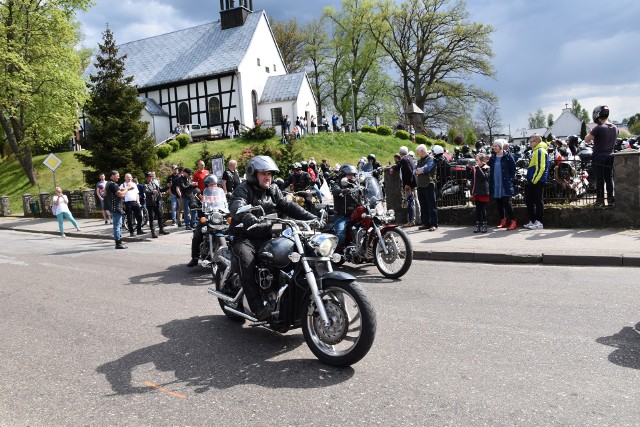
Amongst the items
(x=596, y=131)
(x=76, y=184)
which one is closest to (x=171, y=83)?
(x=76, y=184)

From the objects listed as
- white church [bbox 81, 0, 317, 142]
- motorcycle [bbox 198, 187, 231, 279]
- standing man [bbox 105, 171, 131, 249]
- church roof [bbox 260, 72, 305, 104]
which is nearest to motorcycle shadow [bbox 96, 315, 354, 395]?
motorcycle [bbox 198, 187, 231, 279]

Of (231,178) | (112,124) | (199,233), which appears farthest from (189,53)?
(199,233)

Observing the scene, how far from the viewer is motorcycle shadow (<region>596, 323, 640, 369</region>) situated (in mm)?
4007

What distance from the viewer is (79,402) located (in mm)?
3779

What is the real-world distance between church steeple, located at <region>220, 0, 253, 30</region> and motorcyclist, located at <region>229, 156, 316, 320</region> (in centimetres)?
4856

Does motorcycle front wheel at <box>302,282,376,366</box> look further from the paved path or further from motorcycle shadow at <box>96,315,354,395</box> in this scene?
the paved path

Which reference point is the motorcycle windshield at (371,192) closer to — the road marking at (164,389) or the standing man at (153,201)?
the road marking at (164,389)

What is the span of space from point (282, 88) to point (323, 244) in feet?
146

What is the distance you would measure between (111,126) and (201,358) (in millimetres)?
24923

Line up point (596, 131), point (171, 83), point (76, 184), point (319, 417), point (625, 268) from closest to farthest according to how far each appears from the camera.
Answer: point (319, 417)
point (625, 268)
point (596, 131)
point (76, 184)
point (171, 83)

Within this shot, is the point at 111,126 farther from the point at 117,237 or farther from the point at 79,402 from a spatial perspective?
the point at 79,402

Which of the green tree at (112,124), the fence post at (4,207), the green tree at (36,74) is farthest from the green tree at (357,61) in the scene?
the fence post at (4,207)

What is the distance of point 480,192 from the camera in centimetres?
1085

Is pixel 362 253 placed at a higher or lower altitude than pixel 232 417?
higher
